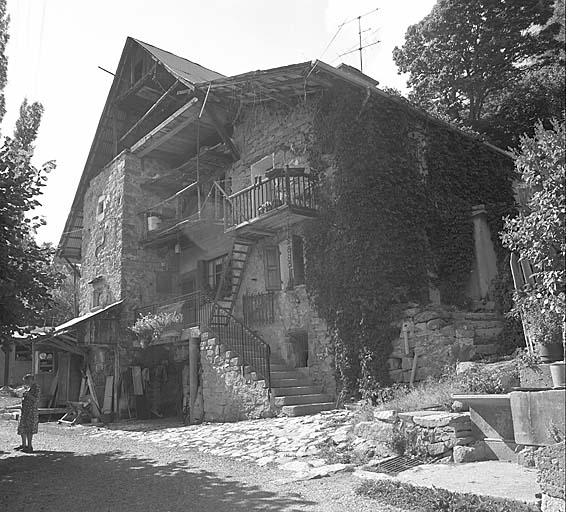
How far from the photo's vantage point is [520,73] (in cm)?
2084

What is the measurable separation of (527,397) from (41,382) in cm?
1950

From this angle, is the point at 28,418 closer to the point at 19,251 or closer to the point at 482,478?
the point at 19,251

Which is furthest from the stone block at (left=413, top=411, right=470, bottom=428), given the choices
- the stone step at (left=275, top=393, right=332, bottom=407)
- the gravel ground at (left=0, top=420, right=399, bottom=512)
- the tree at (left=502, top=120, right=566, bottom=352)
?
the stone step at (left=275, top=393, right=332, bottom=407)

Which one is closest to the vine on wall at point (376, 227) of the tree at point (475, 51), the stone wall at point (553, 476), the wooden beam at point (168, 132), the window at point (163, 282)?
the wooden beam at point (168, 132)

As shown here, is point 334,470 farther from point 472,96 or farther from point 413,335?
point 472,96

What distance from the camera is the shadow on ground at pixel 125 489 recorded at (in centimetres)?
586

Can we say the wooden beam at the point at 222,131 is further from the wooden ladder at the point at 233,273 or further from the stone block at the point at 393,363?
the stone block at the point at 393,363

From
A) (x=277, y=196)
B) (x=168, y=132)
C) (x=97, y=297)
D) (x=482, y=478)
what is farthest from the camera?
(x=97, y=297)

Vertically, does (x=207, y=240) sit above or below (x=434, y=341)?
above

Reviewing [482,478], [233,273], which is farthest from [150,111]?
[482,478]

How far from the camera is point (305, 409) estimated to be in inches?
437

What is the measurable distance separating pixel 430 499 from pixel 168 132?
14.5 metres

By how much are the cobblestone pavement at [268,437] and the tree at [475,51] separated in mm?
13703

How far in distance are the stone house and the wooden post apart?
0.18 ft
